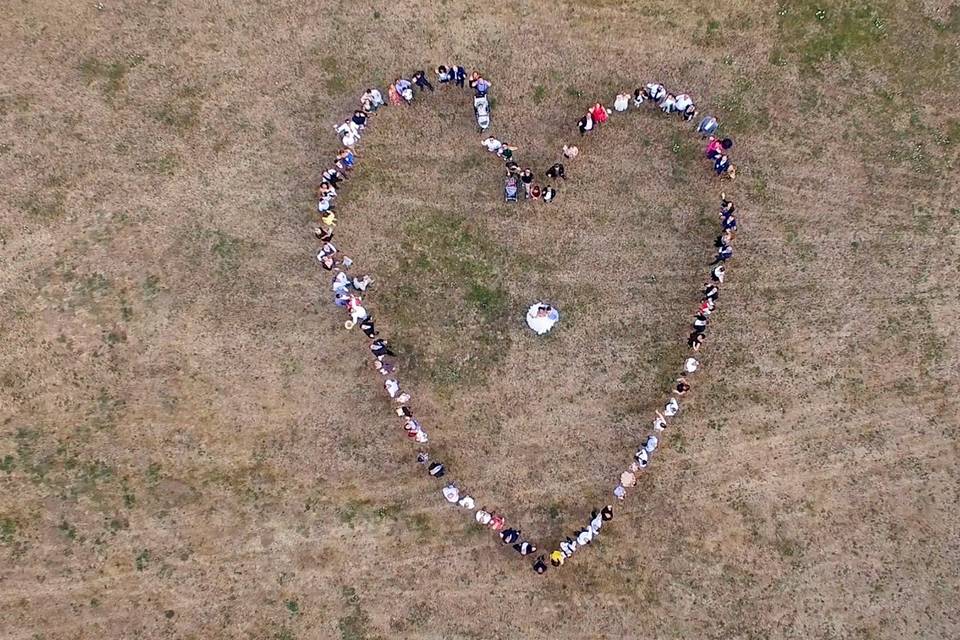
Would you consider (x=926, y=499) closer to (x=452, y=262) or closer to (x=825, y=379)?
(x=825, y=379)

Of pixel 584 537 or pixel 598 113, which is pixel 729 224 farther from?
pixel 584 537

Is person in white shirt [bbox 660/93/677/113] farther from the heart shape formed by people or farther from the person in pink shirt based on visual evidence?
the person in pink shirt

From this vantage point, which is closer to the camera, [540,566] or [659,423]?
[540,566]

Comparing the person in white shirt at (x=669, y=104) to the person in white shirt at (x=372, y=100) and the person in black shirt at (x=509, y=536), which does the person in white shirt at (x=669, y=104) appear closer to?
the person in white shirt at (x=372, y=100)

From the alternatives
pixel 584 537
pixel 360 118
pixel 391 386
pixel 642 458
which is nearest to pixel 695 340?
pixel 642 458

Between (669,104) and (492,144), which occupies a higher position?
(492,144)

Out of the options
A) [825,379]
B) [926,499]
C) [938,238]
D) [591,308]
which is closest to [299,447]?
[591,308]

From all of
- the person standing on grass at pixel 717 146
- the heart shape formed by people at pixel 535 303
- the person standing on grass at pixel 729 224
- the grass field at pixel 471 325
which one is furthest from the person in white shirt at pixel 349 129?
the person standing on grass at pixel 729 224
